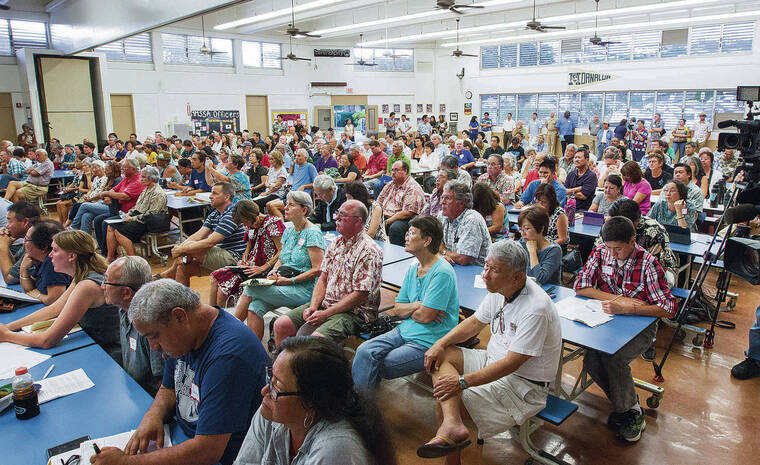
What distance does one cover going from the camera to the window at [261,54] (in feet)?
57.5

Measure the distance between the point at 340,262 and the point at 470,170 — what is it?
680 centimetres

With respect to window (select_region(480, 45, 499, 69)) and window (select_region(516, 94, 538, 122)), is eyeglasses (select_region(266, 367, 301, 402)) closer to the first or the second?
window (select_region(516, 94, 538, 122))

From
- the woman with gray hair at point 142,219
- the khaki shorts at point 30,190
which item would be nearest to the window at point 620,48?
the woman with gray hair at point 142,219

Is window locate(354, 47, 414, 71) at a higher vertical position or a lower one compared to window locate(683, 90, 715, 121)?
higher

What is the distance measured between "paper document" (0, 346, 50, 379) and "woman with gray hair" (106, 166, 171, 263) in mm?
3787

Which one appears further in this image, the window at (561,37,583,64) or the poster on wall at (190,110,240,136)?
the window at (561,37,583,64)

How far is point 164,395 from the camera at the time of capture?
207 centimetres

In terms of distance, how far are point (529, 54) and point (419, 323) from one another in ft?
58.0

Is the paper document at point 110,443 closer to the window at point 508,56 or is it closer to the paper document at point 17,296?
the paper document at point 17,296

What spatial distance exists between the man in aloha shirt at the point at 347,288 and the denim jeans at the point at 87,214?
4847mm

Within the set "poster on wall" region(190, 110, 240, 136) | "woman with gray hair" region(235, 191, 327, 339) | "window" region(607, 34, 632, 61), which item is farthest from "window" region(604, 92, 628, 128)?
"woman with gray hair" region(235, 191, 327, 339)

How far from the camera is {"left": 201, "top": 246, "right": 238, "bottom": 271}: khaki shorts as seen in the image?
467cm

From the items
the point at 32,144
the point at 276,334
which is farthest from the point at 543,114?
the point at 276,334

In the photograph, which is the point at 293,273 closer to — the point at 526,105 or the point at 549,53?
the point at 549,53
